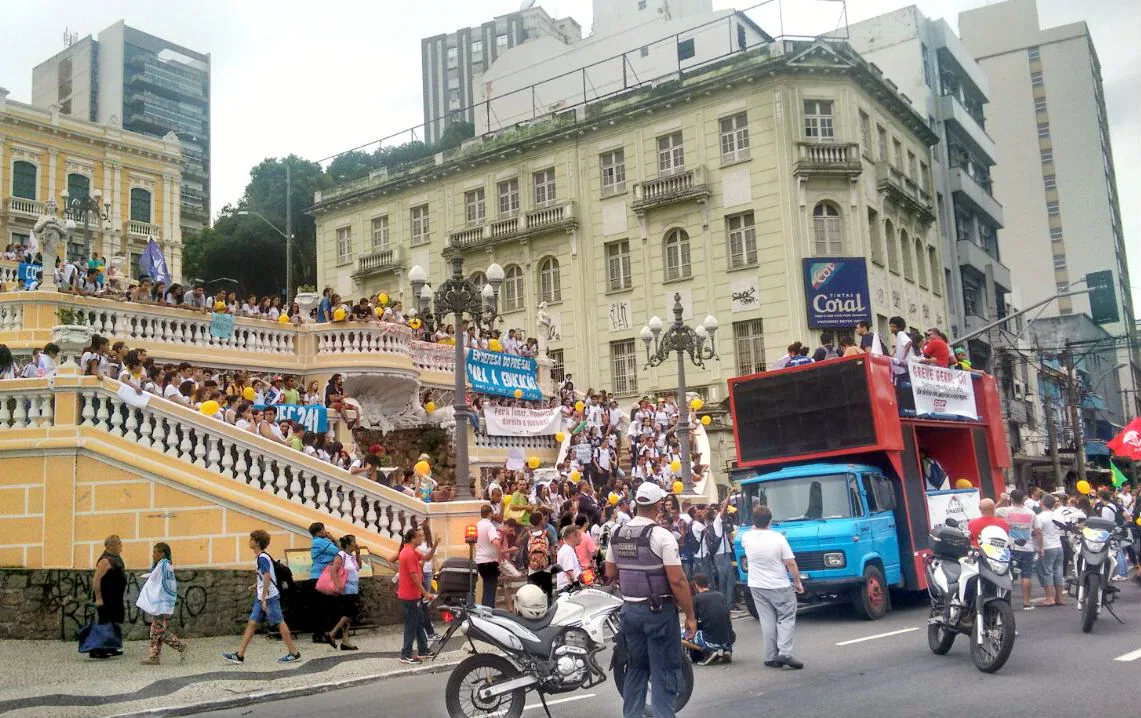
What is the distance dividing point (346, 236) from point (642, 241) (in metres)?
15.9

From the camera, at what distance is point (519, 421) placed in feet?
82.1

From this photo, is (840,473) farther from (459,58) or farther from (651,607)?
(459,58)

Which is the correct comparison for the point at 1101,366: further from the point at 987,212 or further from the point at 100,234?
the point at 100,234

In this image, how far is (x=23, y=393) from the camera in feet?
44.6

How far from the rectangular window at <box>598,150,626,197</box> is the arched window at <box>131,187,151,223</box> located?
77.9ft

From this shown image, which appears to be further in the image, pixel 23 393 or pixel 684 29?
pixel 684 29

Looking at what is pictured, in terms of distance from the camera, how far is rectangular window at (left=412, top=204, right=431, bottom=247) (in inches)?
1677

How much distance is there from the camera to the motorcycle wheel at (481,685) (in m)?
8.10

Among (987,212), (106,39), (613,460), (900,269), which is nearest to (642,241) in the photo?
(900,269)

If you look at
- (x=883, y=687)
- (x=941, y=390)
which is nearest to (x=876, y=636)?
(x=883, y=687)

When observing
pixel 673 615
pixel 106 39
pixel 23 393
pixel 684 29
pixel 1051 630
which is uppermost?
pixel 106 39

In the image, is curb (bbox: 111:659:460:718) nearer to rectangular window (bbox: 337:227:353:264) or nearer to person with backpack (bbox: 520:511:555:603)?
person with backpack (bbox: 520:511:555:603)

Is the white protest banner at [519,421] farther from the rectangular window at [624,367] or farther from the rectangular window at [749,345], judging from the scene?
the rectangular window at [624,367]

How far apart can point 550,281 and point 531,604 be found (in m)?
30.8
